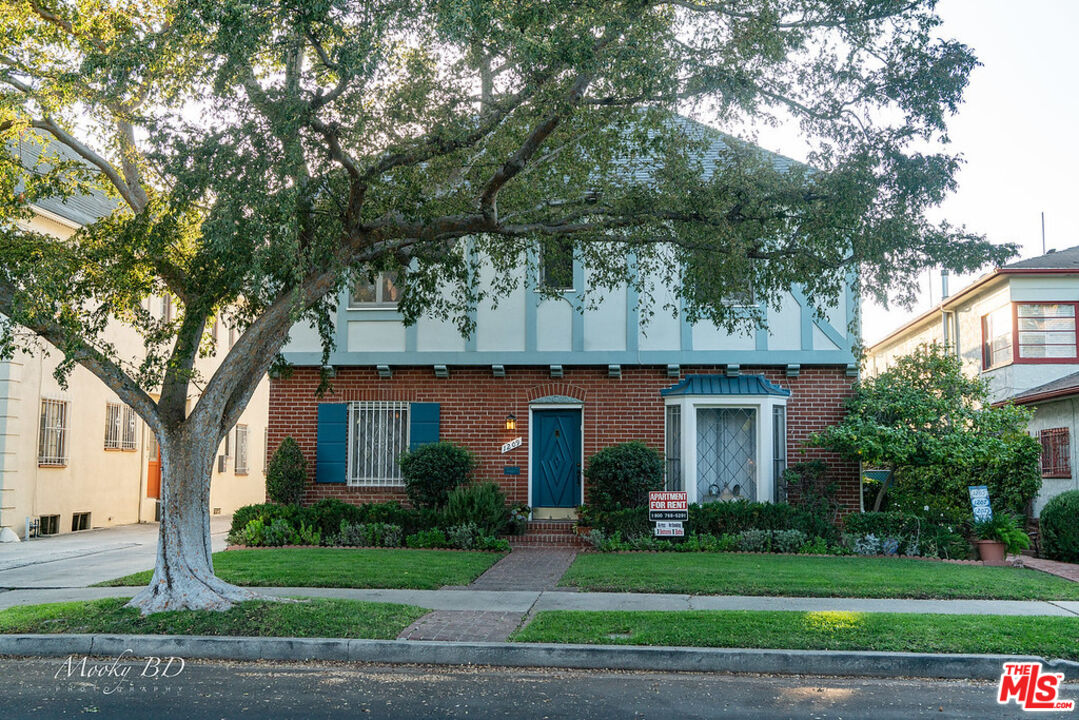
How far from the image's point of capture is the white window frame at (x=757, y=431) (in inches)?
644

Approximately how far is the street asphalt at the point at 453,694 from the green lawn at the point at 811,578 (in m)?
3.48

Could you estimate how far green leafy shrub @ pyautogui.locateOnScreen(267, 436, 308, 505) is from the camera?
17.2m

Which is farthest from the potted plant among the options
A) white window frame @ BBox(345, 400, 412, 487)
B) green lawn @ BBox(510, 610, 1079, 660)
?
white window frame @ BBox(345, 400, 412, 487)

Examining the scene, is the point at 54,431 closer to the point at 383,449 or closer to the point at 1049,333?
the point at 383,449

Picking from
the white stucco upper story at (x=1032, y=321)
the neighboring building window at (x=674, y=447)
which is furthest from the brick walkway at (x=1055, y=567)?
the white stucco upper story at (x=1032, y=321)

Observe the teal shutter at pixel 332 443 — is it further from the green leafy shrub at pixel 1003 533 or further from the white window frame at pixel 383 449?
the green leafy shrub at pixel 1003 533

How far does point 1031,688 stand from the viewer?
285 inches

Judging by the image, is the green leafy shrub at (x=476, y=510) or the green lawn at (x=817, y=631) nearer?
the green lawn at (x=817, y=631)

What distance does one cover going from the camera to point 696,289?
12047 millimetres

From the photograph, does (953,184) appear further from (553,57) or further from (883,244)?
(553,57)

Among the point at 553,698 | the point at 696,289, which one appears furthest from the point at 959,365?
the point at 553,698

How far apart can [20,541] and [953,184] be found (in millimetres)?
16713

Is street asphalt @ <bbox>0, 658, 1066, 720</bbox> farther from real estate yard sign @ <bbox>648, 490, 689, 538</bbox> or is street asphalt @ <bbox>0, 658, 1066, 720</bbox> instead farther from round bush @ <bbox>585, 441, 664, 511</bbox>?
round bush @ <bbox>585, 441, 664, 511</bbox>

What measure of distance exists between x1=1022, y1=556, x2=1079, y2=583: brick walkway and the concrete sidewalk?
261 cm
